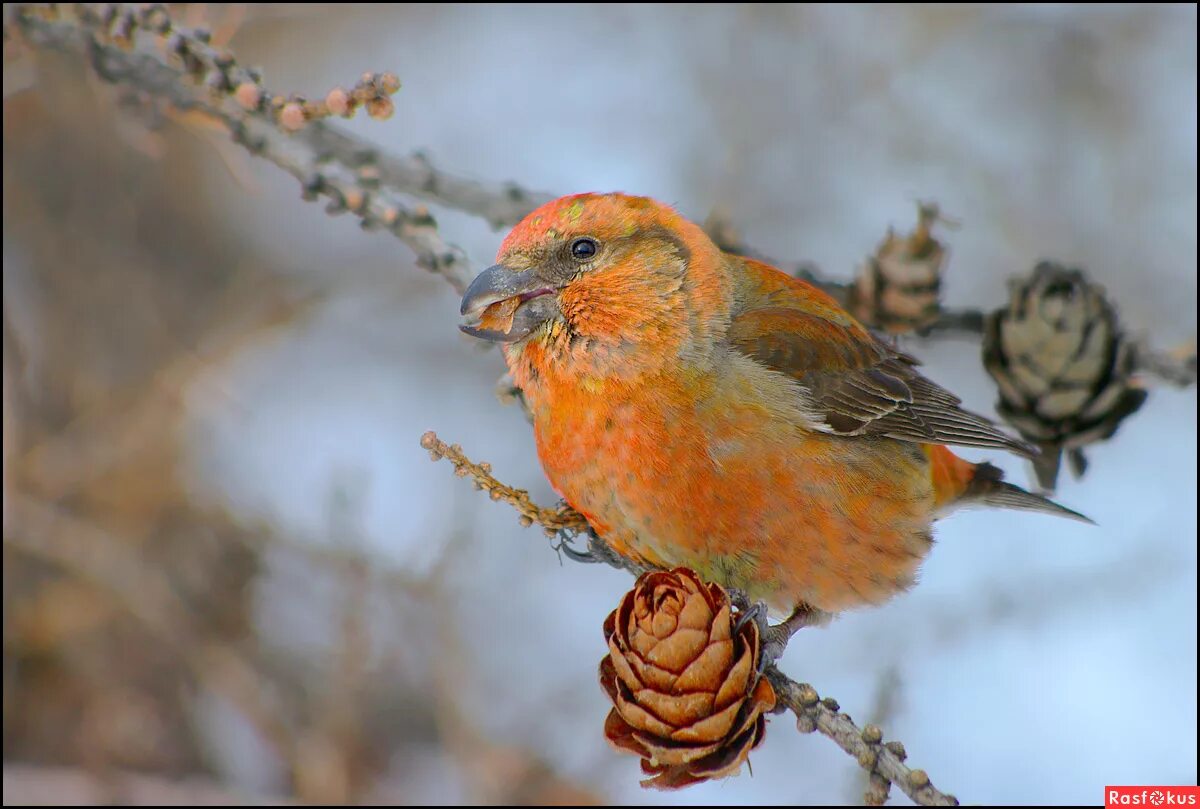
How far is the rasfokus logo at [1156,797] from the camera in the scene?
9.64 ft

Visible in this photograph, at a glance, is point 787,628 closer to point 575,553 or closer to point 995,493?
point 575,553

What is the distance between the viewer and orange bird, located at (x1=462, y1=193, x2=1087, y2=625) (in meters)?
2.55

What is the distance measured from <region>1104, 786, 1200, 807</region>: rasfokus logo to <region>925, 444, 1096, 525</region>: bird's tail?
2.62ft

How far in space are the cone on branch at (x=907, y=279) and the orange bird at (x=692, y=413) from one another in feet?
1.25

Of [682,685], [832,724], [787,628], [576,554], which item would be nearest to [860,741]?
[832,724]

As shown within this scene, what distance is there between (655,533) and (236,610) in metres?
2.32

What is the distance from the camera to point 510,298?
2.64m

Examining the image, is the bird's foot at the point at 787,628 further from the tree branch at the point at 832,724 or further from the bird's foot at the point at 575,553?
the bird's foot at the point at 575,553

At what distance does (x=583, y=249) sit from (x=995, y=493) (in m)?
1.60

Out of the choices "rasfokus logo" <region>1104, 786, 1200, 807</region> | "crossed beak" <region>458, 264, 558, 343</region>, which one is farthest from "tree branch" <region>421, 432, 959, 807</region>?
"rasfokus logo" <region>1104, 786, 1200, 807</region>

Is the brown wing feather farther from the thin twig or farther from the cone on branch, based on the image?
the thin twig

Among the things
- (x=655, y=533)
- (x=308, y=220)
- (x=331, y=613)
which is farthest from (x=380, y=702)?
(x=308, y=220)

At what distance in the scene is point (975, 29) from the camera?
6039 millimetres

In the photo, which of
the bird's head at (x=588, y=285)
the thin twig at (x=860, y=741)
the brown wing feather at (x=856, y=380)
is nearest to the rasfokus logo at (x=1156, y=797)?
the brown wing feather at (x=856, y=380)
